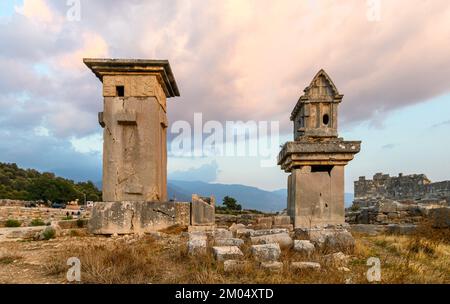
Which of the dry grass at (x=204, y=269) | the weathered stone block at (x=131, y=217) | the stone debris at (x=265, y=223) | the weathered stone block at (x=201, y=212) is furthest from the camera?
the stone debris at (x=265, y=223)

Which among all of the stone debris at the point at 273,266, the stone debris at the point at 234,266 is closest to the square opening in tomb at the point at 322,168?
the stone debris at the point at 273,266

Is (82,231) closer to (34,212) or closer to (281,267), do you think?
(281,267)

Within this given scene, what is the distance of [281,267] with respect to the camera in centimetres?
402

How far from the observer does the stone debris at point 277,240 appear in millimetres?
5309

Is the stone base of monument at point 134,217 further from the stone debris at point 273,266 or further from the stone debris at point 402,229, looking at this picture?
the stone debris at point 402,229

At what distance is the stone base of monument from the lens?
22.9 feet

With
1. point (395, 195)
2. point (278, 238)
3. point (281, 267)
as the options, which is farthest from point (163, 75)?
point (395, 195)

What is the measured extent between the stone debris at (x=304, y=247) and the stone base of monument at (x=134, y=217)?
2835 millimetres

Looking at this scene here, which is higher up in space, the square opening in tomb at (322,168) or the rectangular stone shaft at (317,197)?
the square opening in tomb at (322,168)

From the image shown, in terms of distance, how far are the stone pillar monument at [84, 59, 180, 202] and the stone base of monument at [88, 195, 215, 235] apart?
0.26m

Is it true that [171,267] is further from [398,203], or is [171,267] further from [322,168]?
[398,203]

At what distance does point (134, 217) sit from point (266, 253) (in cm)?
359

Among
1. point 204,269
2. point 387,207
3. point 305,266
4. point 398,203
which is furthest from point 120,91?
point 398,203
